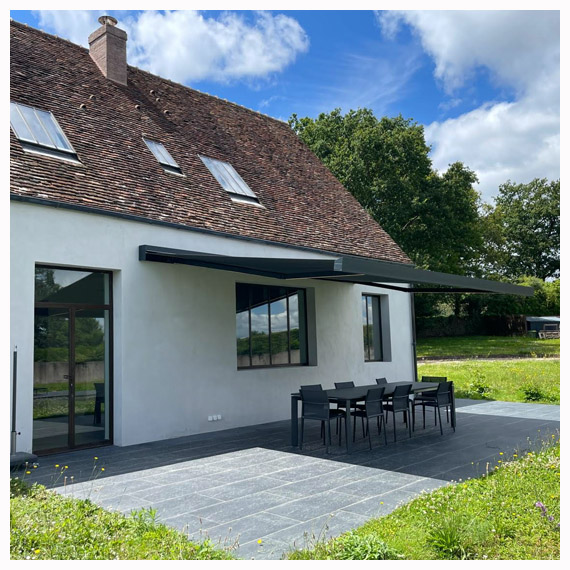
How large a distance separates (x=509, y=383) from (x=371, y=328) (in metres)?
5.01

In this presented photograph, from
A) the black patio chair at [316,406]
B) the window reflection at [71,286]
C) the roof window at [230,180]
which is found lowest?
the black patio chair at [316,406]

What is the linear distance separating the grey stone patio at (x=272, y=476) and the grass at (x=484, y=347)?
20996 mm

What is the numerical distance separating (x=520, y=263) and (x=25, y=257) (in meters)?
57.5

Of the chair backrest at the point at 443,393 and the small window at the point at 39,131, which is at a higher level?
the small window at the point at 39,131

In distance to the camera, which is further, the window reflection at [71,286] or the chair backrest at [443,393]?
the chair backrest at [443,393]

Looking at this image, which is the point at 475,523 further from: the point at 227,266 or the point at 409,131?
the point at 409,131

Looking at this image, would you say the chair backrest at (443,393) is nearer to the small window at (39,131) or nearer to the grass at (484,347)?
the small window at (39,131)

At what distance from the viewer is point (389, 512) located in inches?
213

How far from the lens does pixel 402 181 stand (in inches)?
1238

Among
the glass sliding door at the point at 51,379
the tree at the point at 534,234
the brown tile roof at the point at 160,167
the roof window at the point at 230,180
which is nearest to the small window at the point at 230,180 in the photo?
the roof window at the point at 230,180

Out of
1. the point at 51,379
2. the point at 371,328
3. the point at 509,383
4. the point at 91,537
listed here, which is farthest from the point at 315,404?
the point at 509,383

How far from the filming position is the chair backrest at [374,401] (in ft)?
28.8

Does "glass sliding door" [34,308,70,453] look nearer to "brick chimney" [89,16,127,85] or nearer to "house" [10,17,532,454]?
"house" [10,17,532,454]

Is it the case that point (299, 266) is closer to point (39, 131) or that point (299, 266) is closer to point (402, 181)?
point (39, 131)
